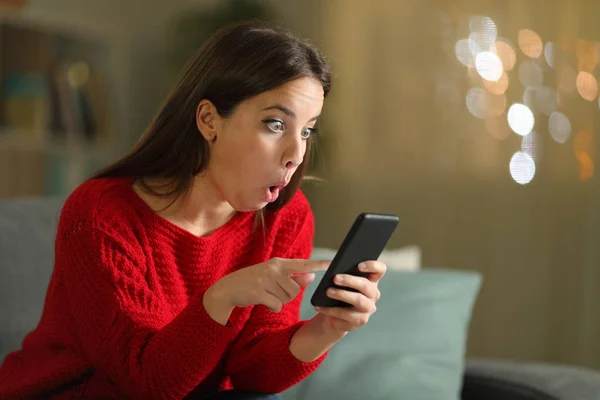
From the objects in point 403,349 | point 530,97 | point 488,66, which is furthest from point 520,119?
point 403,349

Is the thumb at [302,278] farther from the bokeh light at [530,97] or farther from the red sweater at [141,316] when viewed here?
the bokeh light at [530,97]

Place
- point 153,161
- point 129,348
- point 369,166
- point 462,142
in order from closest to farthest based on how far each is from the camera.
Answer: point 129,348, point 153,161, point 462,142, point 369,166

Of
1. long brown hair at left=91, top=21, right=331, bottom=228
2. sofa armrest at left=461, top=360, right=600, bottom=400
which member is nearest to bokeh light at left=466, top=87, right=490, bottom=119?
sofa armrest at left=461, top=360, right=600, bottom=400

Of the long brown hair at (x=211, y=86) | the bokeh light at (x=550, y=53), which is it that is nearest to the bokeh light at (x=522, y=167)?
the bokeh light at (x=550, y=53)

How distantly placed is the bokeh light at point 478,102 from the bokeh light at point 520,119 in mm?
94

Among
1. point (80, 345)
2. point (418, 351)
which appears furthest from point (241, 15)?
point (80, 345)

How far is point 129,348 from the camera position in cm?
103

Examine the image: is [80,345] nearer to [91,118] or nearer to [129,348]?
[129,348]

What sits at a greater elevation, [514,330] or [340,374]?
[340,374]

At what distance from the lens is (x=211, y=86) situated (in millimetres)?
1043

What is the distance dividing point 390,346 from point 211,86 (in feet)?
2.24

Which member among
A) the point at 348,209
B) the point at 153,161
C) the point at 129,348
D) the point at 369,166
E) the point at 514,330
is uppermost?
the point at 153,161

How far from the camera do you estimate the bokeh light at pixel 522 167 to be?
9.23 feet

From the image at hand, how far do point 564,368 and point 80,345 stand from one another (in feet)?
2.92
